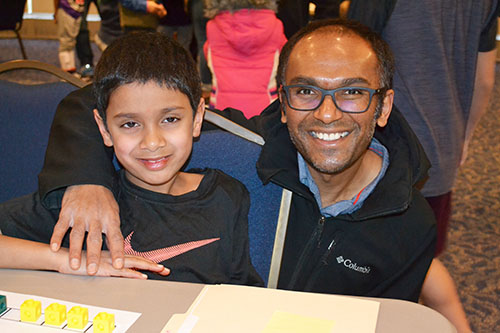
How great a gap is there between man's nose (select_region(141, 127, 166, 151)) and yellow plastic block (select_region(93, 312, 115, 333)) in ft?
1.56

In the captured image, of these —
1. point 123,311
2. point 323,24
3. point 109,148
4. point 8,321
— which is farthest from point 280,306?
point 323,24

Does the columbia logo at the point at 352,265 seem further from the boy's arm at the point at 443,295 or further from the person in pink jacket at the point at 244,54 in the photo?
the person in pink jacket at the point at 244,54

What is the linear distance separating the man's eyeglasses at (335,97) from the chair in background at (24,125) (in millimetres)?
631

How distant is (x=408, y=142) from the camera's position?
149 centimetres

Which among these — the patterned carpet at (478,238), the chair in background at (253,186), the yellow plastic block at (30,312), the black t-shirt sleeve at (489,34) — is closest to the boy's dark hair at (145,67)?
the chair in background at (253,186)

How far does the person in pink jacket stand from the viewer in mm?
2691

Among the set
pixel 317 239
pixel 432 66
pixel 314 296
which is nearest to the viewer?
pixel 314 296

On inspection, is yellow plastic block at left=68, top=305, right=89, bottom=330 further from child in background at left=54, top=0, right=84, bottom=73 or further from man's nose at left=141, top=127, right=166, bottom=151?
child in background at left=54, top=0, right=84, bottom=73

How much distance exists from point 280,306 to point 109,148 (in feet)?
2.26

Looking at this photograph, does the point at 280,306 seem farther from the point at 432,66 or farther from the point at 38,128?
the point at 432,66

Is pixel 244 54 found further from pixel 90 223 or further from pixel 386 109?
pixel 90 223

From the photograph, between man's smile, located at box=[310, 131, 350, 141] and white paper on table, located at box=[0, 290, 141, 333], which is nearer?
white paper on table, located at box=[0, 290, 141, 333]

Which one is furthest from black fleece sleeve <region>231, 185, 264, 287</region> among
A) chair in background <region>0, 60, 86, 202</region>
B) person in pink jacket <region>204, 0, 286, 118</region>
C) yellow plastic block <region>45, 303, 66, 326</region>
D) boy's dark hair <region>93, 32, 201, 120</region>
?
person in pink jacket <region>204, 0, 286, 118</region>

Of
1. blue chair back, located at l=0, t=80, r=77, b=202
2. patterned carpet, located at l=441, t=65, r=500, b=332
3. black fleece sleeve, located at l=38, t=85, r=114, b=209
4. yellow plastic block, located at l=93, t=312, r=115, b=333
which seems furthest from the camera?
patterned carpet, located at l=441, t=65, r=500, b=332
